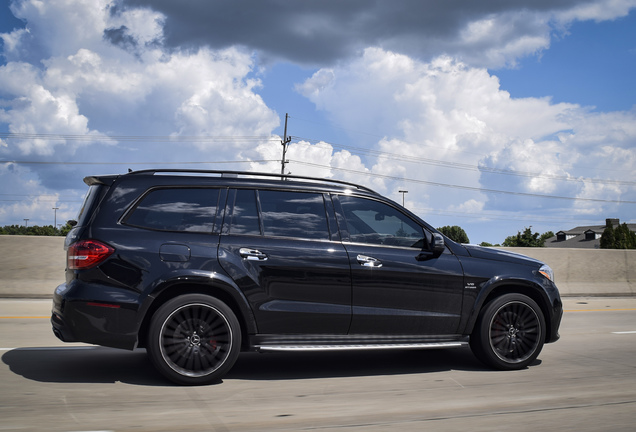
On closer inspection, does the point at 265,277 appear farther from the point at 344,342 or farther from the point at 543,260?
the point at 543,260

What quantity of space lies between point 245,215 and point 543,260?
38.7 ft

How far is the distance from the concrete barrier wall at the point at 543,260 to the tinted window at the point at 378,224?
8659 millimetres

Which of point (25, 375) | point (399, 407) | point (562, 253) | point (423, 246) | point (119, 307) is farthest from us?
point (562, 253)

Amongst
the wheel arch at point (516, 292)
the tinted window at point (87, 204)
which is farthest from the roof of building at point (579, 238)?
A: the tinted window at point (87, 204)

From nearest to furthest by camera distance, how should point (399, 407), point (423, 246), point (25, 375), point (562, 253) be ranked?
point (399, 407)
point (25, 375)
point (423, 246)
point (562, 253)

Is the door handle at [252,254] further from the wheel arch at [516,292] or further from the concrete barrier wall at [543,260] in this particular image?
the concrete barrier wall at [543,260]

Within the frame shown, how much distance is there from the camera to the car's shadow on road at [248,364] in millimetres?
5711

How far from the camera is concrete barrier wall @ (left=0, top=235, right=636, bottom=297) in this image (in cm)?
1276

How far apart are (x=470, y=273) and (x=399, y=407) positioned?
1881mm

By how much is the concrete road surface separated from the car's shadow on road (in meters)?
0.01

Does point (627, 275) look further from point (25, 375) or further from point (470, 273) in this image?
point (25, 375)

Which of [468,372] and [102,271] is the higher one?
[102,271]

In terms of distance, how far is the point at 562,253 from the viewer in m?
16.1

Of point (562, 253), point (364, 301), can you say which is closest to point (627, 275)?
point (562, 253)
